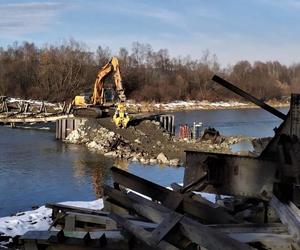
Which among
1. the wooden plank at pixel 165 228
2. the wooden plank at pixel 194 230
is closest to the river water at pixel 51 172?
the wooden plank at pixel 194 230

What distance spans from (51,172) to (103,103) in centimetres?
1894

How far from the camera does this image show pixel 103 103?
40000 mm

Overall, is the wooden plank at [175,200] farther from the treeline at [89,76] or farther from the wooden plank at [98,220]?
the treeline at [89,76]

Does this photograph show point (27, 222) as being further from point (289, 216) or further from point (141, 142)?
point (141, 142)

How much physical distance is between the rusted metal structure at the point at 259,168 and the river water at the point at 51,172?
9297 millimetres

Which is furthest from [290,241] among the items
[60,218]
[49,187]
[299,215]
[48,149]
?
[48,149]

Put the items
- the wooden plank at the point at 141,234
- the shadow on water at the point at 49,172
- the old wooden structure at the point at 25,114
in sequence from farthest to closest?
the old wooden structure at the point at 25,114 < the shadow on water at the point at 49,172 < the wooden plank at the point at 141,234

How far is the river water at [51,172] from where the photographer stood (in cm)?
1631

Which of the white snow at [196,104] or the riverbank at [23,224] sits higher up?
the white snow at [196,104]

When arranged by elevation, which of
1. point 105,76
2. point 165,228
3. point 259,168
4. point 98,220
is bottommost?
point 98,220

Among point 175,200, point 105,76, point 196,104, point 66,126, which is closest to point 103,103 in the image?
point 105,76

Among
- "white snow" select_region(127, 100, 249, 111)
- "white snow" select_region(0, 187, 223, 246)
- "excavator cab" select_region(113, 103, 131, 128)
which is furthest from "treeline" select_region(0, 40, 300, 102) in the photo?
"white snow" select_region(0, 187, 223, 246)

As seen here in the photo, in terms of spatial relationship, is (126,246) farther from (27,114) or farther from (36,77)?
(36,77)

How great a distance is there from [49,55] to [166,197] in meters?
78.2
